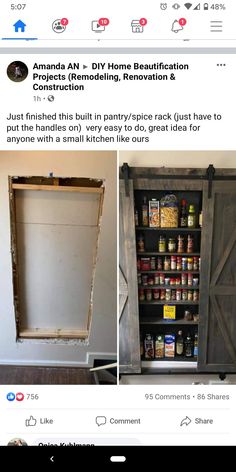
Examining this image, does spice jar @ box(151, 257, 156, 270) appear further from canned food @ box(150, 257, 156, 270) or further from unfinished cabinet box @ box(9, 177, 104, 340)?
unfinished cabinet box @ box(9, 177, 104, 340)

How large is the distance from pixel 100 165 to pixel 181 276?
515 mm

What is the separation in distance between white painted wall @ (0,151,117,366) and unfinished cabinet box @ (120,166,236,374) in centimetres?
6

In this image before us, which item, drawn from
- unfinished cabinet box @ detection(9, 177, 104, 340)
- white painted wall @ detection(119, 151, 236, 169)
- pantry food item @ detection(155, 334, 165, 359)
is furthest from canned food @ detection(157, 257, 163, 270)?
white painted wall @ detection(119, 151, 236, 169)

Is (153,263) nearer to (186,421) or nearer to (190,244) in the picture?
(190,244)

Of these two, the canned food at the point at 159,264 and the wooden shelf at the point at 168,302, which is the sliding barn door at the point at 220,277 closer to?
the wooden shelf at the point at 168,302

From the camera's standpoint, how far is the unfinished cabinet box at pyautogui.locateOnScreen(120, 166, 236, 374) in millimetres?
854

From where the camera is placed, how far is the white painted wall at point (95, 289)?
67 cm

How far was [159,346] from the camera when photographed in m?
1.11
